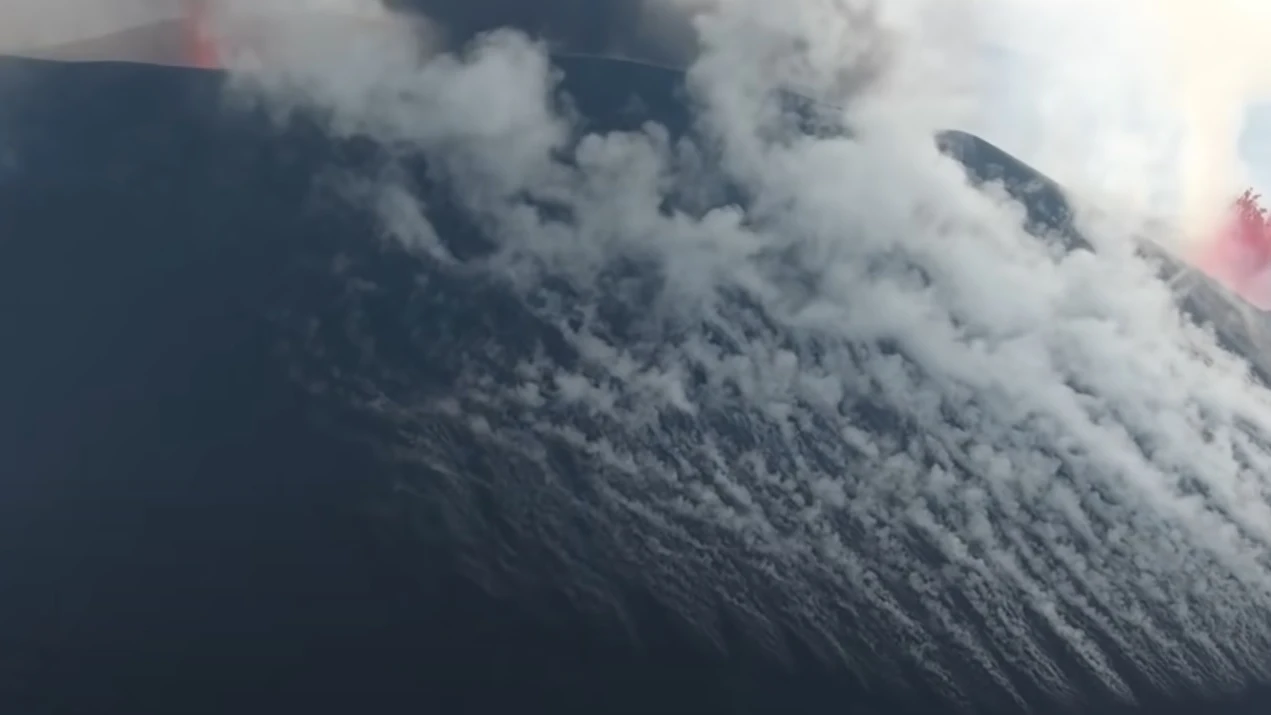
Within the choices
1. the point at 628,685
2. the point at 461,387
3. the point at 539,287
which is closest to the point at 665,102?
the point at 539,287

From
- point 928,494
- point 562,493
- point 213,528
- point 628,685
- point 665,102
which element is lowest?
point 213,528

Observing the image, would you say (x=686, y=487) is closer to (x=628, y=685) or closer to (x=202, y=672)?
(x=628, y=685)

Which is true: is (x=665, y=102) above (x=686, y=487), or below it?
above

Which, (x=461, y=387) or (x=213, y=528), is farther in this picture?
(x=461, y=387)

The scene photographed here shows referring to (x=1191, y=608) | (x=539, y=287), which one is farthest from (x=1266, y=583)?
(x=539, y=287)

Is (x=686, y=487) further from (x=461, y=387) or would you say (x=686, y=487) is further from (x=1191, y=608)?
(x=1191, y=608)

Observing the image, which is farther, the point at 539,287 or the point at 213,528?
the point at 539,287

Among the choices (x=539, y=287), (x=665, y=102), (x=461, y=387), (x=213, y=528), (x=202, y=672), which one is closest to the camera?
(x=202, y=672)

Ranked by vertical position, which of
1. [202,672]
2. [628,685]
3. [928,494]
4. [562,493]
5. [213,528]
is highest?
[928,494]

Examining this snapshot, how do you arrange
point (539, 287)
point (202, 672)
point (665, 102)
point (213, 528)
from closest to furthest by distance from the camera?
point (202, 672)
point (213, 528)
point (539, 287)
point (665, 102)
